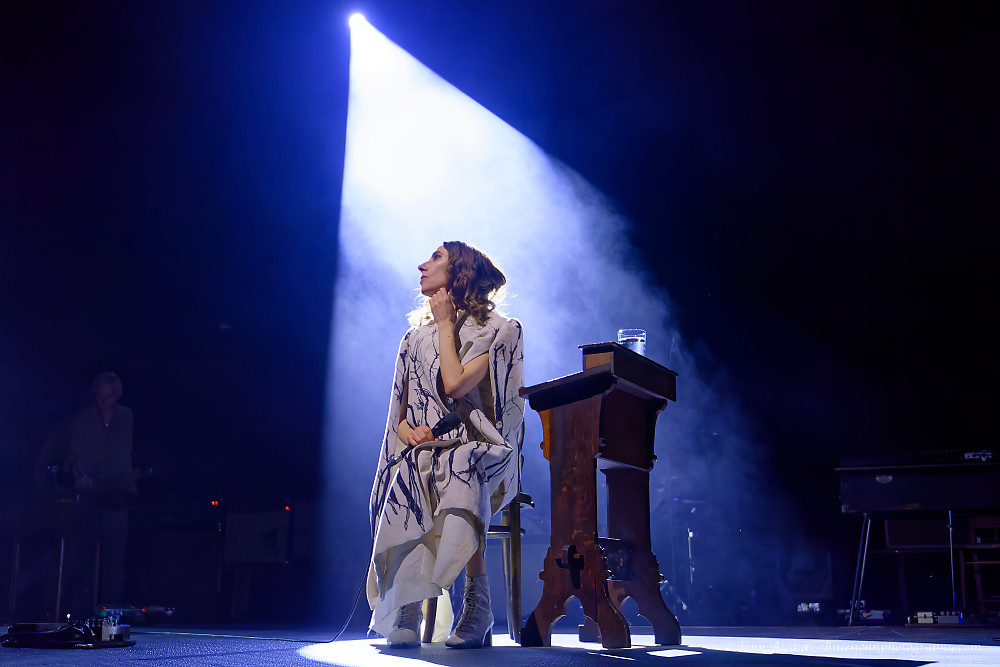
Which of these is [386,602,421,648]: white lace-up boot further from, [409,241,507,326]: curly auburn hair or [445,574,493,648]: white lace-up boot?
[409,241,507,326]: curly auburn hair

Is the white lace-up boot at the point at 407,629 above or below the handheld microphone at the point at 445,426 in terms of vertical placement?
below

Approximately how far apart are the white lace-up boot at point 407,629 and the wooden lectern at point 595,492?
29 centimetres

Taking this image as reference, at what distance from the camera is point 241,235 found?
228 inches

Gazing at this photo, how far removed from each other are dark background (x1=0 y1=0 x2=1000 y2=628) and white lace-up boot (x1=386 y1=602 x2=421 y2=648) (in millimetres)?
3247

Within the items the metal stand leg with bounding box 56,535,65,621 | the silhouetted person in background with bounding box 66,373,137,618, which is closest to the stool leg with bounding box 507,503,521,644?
the silhouetted person in background with bounding box 66,373,137,618

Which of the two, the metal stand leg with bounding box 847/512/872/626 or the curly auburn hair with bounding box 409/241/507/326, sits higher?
the curly auburn hair with bounding box 409/241/507/326

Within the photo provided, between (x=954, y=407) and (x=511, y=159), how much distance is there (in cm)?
324

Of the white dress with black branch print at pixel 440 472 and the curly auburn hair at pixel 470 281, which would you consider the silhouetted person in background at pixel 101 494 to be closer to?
the white dress with black branch print at pixel 440 472

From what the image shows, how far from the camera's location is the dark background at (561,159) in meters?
4.94

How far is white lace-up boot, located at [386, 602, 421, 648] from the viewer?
85.7 inches

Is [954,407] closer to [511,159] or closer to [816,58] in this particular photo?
[816,58]

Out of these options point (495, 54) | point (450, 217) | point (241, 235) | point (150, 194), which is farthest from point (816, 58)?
point (150, 194)

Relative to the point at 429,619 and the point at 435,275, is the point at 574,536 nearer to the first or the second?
the point at 429,619

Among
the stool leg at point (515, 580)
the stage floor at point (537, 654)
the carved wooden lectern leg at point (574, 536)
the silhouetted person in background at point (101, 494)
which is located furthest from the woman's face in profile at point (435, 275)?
the silhouetted person in background at point (101, 494)
